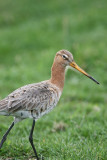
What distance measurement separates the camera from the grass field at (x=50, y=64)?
584 centimetres

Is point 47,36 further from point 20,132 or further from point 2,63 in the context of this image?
point 20,132

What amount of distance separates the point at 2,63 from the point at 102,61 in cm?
350

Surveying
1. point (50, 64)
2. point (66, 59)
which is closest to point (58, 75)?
point (66, 59)

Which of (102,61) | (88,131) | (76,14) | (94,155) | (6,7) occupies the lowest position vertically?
(94,155)

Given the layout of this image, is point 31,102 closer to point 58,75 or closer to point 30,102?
point 30,102

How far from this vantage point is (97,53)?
1221 cm

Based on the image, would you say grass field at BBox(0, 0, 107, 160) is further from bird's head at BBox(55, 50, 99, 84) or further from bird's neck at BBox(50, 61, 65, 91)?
bird's head at BBox(55, 50, 99, 84)

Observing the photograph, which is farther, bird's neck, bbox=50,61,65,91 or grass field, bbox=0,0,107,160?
bird's neck, bbox=50,61,65,91

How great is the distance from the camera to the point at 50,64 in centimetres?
1185

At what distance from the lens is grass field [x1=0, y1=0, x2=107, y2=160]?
230 inches

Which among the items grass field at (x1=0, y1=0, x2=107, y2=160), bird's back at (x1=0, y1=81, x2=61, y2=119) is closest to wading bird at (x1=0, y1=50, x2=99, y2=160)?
bird's back at (x1=0, y1=81, x2=61, y2=119)

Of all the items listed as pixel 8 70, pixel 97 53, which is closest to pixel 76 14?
pixel 97 53

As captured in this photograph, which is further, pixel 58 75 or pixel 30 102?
pixel 58 75

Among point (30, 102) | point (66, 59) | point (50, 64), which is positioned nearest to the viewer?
point (30, 102)
